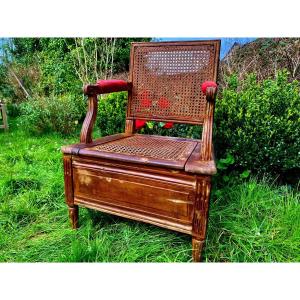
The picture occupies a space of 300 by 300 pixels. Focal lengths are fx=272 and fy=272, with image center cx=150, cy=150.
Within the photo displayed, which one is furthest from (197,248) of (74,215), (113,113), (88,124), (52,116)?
(52,116)

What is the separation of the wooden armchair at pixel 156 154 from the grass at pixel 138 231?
0.64 feet

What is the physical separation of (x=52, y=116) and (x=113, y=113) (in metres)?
1.84

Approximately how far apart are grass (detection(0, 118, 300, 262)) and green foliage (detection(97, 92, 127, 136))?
76cm

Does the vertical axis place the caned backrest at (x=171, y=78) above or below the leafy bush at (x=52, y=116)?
above

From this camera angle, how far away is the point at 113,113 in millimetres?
2750

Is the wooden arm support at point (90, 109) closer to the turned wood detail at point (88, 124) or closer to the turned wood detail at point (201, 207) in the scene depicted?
the turned wood detail at point (88, 124)

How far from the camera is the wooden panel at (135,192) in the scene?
1.38m

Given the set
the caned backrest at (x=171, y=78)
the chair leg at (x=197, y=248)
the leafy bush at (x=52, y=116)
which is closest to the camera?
the chair leg at (x=197, y=248)

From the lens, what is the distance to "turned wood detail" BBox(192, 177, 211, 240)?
4.28ft

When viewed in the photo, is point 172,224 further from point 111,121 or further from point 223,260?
point 111,121

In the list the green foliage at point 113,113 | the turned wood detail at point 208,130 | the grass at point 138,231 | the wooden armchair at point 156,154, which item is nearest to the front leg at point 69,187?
the wooden armchair at point 156,154

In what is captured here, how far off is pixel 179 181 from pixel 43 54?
225 inches

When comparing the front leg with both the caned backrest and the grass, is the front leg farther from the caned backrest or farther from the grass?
the caned backrest

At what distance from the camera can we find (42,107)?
424 cm
